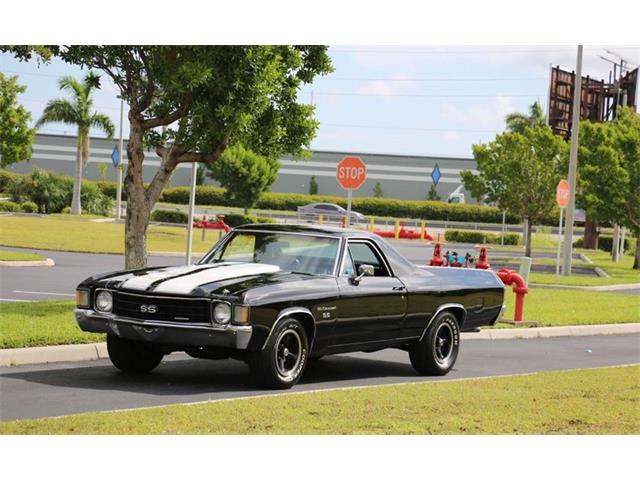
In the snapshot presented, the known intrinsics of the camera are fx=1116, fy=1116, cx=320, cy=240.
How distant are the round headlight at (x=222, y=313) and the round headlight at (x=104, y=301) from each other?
115 cm

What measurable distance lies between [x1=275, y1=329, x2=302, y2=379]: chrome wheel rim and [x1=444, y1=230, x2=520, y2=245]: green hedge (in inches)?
2164

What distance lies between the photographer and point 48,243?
3706cm

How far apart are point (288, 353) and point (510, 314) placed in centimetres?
1074

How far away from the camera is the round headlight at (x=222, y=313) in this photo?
10281mm

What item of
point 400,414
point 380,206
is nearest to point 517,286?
point 400,414

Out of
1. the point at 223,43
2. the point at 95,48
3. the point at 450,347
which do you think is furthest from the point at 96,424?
the point at 95,48

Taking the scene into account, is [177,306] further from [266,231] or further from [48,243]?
[48,243]

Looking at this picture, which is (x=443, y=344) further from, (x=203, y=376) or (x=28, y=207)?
(x=28, y=207)

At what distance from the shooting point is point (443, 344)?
12.9 metres

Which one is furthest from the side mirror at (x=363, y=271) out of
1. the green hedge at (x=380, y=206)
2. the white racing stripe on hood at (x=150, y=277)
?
the green hedge at (x=380, y=206)

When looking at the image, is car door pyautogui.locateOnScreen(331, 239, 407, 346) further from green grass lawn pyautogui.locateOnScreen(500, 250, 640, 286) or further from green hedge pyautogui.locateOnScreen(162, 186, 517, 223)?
green hedge pyautogui.locateOnScreen(162, 186, 517, 223)

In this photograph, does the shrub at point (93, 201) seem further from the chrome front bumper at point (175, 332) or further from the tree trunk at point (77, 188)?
the chrome front bumper at point (175, 332)

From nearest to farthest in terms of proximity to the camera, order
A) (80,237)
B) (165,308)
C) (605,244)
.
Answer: (165,308)
(80,237)
(605,244)

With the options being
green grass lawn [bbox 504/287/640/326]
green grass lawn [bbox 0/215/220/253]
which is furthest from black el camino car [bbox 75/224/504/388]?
green grass lawn [bbox 0/215/220/253]
